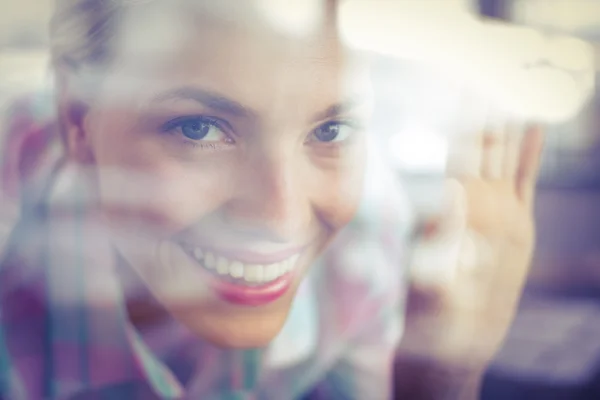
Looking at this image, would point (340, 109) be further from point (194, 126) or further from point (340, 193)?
point (194, 126)

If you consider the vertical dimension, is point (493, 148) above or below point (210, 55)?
below

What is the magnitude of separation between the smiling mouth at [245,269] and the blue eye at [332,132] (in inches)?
9.3

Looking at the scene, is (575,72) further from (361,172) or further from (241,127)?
(241,127)

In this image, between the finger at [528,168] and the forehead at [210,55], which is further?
the finger at [528,168]

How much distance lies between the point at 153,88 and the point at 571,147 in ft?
2.75

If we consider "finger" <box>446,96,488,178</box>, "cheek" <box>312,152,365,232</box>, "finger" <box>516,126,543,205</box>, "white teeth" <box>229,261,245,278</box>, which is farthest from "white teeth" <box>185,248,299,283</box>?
"finger" <box>516,126,543,205</box>

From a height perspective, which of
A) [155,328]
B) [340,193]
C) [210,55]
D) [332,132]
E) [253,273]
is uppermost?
[210,55]

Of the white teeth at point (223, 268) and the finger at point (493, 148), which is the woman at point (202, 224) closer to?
the white teeth at point (223, 268)

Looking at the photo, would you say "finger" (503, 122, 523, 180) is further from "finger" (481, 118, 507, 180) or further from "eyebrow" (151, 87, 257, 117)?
"eyebrow" (151, 87, 257, 117)

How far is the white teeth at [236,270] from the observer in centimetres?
124

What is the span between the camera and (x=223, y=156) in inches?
47.1

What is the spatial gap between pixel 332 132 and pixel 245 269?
1.05 ft

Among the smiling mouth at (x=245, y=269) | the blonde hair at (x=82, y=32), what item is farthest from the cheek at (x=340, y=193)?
the blonde hair at (x=82, y=32)

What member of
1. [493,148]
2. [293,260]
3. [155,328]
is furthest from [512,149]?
[155,328]
